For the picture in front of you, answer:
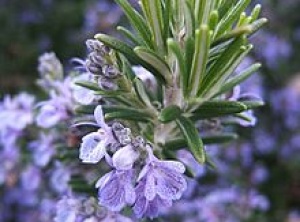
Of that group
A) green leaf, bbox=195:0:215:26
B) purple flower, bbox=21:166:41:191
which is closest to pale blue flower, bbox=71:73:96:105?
green leaf, bbox=195:0:215:26

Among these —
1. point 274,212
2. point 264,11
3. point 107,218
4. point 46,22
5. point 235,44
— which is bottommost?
point 274,212

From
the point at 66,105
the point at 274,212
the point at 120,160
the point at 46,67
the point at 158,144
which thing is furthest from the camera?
the point at 274,212

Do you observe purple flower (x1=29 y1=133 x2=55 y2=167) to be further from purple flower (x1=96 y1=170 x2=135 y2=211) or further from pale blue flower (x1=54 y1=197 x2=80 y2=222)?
purple flower (x1=96 y1=170 x2=135 y2=211)

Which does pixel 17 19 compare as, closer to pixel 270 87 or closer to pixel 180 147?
pixel 270 87

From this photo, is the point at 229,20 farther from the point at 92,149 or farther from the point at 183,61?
the point at 92,149

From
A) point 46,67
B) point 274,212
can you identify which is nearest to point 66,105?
point 46,67

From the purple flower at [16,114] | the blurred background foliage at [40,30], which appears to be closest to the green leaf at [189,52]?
the purple flower at [16,114]

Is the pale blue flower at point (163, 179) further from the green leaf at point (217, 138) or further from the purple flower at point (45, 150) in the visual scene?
the purple flower at point (45, 150)
